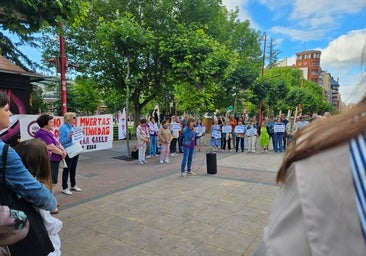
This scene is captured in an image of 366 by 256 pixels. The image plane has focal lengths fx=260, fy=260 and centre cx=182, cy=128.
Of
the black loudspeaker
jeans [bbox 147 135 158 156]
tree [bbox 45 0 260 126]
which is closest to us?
the black loudspeaker

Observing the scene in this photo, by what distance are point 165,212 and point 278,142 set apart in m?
10.5

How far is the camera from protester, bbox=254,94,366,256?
1.73ft

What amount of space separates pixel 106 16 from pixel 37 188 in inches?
747

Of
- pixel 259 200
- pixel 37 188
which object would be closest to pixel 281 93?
pixel 259 200

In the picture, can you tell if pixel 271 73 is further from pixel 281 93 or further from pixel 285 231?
pixel 285 231

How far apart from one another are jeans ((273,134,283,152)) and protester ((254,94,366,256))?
45.3ft

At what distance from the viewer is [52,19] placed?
168 inches

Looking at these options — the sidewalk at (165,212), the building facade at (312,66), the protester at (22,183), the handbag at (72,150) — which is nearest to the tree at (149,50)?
the sidewalk at (165,212)

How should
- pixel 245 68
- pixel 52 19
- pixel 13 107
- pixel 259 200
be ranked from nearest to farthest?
1. pixel 52 19
2. pixel 259 200
3. pixel 13 107
4. pixel 245 68

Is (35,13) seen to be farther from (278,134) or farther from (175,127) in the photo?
(278,134)

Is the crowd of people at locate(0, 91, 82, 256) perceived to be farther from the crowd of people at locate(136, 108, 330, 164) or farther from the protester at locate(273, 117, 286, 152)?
the protester at locate(273, 117, 286, 152)

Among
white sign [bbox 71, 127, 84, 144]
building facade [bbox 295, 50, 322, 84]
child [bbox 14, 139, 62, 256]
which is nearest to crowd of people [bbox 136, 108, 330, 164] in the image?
white sign [bbox 71, 127, 84, 144]

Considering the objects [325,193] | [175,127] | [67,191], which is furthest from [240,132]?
[325,193]

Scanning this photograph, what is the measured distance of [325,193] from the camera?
549 mm
